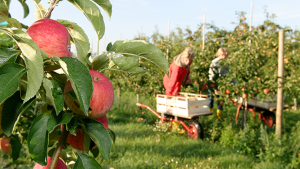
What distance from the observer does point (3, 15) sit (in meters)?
0.45

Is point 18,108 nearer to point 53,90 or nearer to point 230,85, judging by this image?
point 53,90

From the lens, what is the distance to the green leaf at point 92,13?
46cm

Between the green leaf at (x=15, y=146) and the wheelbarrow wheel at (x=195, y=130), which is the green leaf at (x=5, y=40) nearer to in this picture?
the green leaf at (x=15, y=146)

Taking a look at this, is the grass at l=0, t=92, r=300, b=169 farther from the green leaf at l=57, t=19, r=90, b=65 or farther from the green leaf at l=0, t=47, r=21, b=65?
the green leaf at l=0, t=47, r=21, b=65

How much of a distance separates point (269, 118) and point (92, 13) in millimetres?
5231

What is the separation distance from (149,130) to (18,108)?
412 cm

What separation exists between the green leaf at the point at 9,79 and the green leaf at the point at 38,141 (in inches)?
3.9

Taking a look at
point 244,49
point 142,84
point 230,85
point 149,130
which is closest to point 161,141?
point 149,130

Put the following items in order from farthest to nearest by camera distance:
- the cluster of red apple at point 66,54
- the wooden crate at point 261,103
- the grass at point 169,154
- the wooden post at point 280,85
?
the wooden crate at point 261,103 → the wooden post at point 280,85 → the grass at point 169,154 → the cluster of red apple at point 66,54

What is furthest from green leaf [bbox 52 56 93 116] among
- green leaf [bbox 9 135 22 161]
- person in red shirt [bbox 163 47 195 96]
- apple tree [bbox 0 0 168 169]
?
person in red shirt [bbox 163 47 195 96]

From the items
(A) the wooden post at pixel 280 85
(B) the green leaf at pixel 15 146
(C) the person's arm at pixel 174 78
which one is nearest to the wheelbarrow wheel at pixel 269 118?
(A) the wooden post at pixel 280 85

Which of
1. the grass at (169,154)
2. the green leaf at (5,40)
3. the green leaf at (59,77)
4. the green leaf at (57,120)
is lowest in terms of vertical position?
the grass at (169,154)

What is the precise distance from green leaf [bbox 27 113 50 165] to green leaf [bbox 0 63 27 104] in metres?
0.10

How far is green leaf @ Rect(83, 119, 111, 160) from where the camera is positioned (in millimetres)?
412
